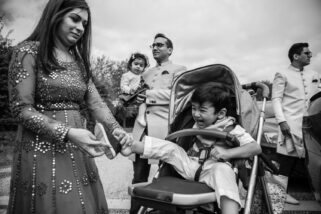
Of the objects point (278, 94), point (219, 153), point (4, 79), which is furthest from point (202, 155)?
point (4, 79)

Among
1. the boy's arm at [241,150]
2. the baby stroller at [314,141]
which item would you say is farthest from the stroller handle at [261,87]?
the boy's arm at [241,150]

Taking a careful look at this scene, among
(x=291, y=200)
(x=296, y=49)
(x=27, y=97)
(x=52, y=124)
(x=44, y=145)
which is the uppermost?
(x=296, y=49)

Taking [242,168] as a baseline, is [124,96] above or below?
above

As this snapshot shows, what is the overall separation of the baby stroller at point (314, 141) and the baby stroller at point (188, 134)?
0.47 meters

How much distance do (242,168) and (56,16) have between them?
161 cm

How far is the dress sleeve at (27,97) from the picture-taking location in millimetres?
1293

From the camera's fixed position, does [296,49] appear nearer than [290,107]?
No

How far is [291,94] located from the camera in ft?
11.8

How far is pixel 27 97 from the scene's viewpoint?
1.32 meters

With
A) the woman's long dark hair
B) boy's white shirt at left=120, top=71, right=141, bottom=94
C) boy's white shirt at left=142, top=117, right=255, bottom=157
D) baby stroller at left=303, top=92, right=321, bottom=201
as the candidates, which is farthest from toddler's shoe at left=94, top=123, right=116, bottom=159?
boy's white shirt at left=120, top=71, right=141, bottom=94

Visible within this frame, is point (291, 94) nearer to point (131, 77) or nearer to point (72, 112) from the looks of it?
point (131, 77)

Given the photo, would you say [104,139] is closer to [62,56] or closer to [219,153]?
[62,56]

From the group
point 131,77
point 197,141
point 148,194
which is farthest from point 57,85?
point 131,77

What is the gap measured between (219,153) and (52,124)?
47.0 inches
